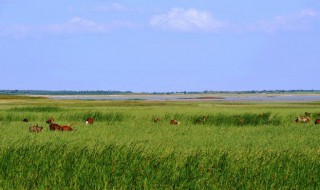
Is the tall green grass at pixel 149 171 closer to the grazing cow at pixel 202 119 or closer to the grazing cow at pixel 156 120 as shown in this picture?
the grazing cow at pixel 156 120

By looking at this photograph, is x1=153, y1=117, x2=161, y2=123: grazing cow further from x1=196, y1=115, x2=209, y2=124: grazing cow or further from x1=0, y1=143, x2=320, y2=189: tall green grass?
x1=0, y1=143, x2=320, y2=189: tall green grass

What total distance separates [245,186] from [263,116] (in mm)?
19387

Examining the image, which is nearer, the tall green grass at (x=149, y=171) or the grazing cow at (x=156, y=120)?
the tall green grass at (x=149, y=171)

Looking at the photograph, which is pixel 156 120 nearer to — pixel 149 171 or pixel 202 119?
pixel 202 119

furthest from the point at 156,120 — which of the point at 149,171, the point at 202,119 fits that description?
the point at 149,171

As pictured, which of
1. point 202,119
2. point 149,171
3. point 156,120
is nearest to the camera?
point 149,171

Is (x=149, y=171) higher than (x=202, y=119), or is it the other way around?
(x=202, y=119)

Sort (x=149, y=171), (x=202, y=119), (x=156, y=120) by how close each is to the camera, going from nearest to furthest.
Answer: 1. (x=149, y=171)
2. (x=156, y=120)
3. (x=202, y=119)

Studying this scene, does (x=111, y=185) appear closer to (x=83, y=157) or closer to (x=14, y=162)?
(x=83, y=157)

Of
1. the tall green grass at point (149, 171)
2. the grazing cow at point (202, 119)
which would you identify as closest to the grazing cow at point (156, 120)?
the grazing cow at point (202, 119)

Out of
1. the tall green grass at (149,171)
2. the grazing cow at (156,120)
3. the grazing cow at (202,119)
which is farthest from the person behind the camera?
the grazing cow at (202,119)

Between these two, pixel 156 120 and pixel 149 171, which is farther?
pixel 156 120

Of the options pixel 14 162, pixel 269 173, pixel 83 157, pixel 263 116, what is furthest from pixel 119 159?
pixel 263 116

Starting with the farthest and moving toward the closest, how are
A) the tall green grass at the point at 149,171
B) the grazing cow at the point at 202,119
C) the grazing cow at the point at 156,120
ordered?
the grazing cow at the point at 202,119 < the grazing cow at the point at 156,120 < the tall green grass at the point at 149,171
